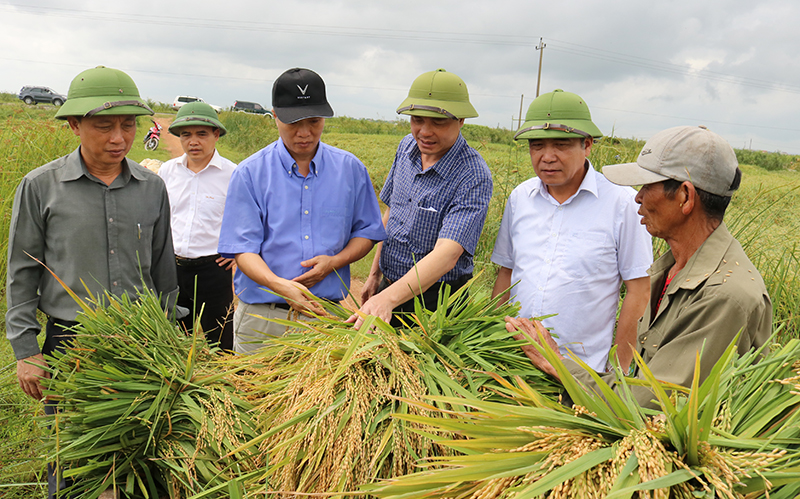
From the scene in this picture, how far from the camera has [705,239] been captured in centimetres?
162

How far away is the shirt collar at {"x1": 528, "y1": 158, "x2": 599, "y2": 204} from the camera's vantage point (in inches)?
97.7

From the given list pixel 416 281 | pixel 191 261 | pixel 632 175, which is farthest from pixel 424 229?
pixel 191 261

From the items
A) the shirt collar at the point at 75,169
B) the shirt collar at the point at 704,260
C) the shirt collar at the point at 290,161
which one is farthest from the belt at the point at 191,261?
the shirt collar at the point at 704,260

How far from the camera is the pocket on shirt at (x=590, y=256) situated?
2412 millimetres

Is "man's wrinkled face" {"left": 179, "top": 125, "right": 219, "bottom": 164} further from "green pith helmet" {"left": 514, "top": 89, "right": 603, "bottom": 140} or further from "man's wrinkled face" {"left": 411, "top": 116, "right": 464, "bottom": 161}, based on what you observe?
"green pith helmet" {"left": 514, "top": 89, "right": 603, "bottom": 140}

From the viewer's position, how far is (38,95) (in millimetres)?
41688

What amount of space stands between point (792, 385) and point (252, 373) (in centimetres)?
150

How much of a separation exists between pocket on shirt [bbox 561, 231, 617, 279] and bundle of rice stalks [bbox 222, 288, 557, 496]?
2.71ft

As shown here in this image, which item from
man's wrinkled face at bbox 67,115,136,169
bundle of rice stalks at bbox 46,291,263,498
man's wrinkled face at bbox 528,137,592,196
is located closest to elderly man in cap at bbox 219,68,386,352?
man's wrinkled face at bbox 67,115,136,169

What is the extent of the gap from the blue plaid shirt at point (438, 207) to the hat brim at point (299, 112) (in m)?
0.60

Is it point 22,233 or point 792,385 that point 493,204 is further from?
point 792,385

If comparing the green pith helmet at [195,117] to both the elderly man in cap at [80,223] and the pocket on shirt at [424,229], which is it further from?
the pocket on shirt at [424,229]

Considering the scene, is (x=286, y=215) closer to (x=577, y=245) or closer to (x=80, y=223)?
(x=80, y=223)

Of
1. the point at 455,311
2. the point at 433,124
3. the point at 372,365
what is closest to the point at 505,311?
the point at 455,311
